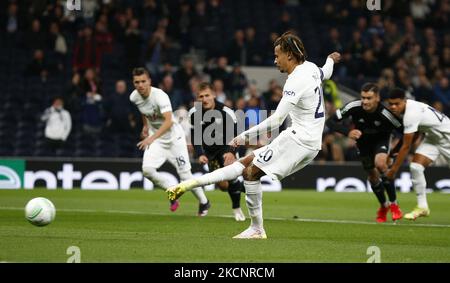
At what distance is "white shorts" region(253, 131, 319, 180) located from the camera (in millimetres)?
11312

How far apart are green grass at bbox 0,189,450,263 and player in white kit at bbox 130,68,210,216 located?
65cm

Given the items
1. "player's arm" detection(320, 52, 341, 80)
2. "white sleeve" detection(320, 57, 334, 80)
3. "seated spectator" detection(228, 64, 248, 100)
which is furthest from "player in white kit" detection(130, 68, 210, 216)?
"seated spectator" detection(228, 64, 248, 100)

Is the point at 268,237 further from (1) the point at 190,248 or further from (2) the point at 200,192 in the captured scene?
(2) the point at 200,192

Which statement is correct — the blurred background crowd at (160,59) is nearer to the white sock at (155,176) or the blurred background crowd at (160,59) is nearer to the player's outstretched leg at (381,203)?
the white sock at (155,176)

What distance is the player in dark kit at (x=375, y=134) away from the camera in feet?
51.2

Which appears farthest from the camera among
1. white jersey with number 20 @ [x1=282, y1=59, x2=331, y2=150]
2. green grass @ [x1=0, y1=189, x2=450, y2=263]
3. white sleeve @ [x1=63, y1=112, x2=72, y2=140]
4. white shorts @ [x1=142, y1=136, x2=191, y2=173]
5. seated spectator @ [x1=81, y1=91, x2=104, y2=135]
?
seated spectator @ [x1=81, y1=91, x2=104, y2=135]

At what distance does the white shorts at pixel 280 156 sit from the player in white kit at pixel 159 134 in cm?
456

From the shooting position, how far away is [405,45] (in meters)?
30.3

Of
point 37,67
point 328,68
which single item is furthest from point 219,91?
point 328,68

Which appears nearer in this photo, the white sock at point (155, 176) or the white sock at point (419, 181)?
the white sock at point (419, 181)

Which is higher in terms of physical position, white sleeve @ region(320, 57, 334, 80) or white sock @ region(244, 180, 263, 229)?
white sleeve @ region(320, 57, 334, 80)

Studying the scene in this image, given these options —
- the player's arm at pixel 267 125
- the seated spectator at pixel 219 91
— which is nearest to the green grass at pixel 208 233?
the player's arm at pixel 267 125

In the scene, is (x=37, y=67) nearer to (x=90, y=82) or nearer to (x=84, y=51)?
(x=84, y=51)

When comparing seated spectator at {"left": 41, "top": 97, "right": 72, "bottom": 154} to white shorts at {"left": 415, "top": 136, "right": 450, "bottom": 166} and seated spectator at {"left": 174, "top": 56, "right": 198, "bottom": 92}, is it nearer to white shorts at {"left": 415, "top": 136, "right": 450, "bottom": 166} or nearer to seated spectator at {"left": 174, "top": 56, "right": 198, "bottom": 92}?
seated spectator at {"left": 174, "top": 56, "right": 198, "bottom": 92}
